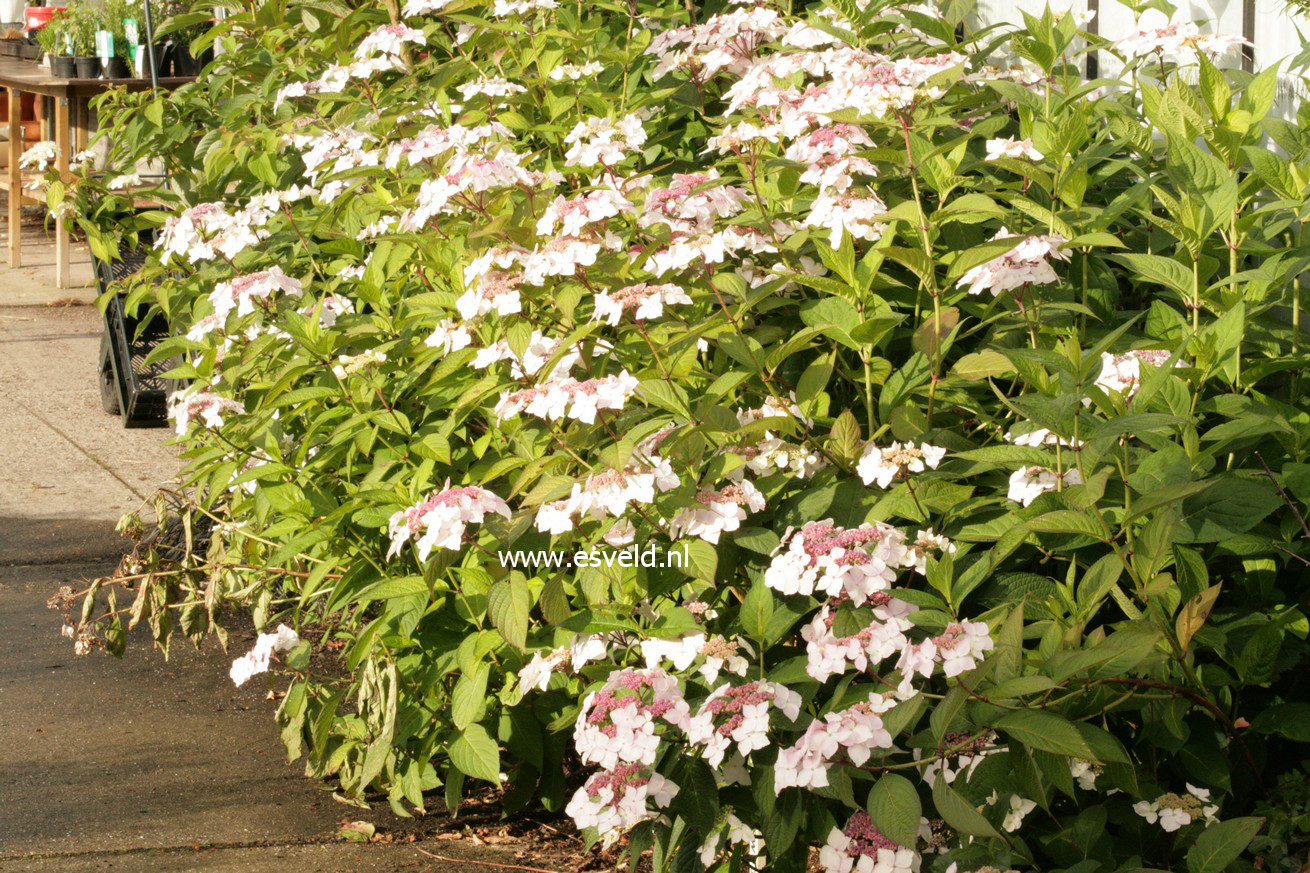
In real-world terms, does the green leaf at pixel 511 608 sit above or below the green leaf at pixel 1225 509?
below

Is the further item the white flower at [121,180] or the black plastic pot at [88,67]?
the black plastic pot at [88,67]

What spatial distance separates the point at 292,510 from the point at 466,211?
67 cm

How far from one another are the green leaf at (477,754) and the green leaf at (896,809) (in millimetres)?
844

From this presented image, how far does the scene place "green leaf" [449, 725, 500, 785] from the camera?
2.32 m

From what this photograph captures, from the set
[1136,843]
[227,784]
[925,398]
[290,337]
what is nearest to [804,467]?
[925,398]

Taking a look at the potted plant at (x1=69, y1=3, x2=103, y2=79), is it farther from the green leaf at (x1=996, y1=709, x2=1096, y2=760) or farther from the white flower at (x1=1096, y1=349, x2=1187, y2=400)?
the green leaf at (x1=996, y1=709, x2=1096, y2=760)

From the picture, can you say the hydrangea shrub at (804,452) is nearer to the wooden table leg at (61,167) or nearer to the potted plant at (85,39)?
the wooden table leg at (61,167)

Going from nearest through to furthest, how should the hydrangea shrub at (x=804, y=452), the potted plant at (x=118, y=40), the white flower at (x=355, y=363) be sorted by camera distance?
Answer: the hydrangea shrub at (x=804, y=452)
the white flower at (x=355, y=363)
the potted plant at (x=118, y=40)

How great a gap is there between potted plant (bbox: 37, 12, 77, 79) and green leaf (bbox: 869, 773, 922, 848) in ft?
28.7

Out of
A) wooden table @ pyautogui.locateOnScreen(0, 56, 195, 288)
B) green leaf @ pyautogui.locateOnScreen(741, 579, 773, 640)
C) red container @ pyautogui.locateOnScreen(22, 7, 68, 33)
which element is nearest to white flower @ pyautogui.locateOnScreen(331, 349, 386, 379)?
green leaf @ pyautogui.locateOnScreen(741, 579, 773, 640)

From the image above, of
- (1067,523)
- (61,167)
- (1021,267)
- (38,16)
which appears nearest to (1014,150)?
(1021,267)

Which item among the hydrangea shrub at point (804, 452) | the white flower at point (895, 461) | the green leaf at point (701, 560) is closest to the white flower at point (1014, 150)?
the hydrangea shrub at point (804, 452)

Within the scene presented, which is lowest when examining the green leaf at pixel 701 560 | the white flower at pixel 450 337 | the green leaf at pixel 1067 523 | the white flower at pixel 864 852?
the white flower at pixel 864 852

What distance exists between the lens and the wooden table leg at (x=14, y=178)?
895 cm
